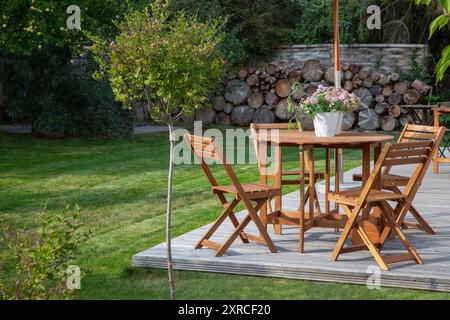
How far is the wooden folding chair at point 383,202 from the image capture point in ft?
17.7

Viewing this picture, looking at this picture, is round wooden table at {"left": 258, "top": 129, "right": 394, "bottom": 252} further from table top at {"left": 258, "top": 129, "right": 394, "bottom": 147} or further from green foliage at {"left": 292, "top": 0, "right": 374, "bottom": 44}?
green foliage at {"left": 292, "top": 0, "right": 374, "bottom": 44}

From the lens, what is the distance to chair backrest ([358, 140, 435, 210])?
539cm

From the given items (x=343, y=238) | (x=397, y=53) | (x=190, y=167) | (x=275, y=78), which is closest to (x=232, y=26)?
(x=275, y=78)

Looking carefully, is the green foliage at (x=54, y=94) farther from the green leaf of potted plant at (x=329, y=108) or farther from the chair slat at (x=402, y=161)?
the chair slat at (x=402, y=161)

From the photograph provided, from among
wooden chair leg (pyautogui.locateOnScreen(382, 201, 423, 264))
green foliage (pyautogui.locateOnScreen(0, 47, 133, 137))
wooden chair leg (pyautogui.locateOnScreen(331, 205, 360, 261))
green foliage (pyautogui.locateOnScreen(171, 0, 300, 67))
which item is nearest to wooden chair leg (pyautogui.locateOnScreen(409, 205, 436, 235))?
wooden chair leg (pyautogui.locateOnScreen(382, 201, 423, 264))

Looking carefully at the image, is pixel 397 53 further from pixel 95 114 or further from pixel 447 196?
pixel 447 196

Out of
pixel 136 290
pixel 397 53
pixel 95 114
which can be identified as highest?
pixel 397 53

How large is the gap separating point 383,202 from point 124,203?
140 inches

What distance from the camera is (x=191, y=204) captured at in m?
8.40

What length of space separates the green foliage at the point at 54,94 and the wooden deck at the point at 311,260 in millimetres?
7669

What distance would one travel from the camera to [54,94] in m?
13.7

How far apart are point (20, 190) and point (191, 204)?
209 cm

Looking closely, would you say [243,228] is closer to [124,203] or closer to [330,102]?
[330,102]
